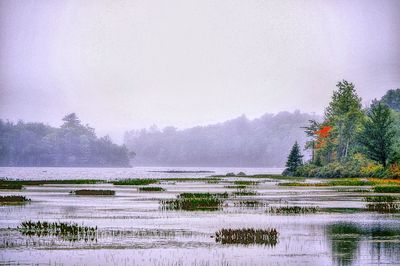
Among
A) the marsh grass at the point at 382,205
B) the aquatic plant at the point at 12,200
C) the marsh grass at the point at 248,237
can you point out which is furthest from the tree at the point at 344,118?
the marsh grass at the point at 248,237

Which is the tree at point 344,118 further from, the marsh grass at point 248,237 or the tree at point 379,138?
the marsh grass at point 248,237

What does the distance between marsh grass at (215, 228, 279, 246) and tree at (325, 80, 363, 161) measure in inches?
3682

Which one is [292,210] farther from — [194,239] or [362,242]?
[194,239]

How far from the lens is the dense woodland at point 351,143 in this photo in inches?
3969

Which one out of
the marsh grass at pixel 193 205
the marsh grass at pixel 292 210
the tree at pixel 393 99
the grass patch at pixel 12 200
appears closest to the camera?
the marsh grass at pixel 292 210

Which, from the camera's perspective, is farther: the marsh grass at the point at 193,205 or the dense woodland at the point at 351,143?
the dense woodland at the point at 351,143

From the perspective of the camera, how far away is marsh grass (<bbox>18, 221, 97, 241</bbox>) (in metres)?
32.8

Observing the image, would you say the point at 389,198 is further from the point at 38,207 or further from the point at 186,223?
the point at 38,207

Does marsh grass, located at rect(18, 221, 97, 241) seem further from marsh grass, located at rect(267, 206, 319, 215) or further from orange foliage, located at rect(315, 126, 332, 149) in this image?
orange foliage, located at rect(315, 126, 332, 149)

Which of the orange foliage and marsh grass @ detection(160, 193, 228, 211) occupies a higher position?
the orange foliage

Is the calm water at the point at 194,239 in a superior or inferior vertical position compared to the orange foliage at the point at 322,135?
inferior

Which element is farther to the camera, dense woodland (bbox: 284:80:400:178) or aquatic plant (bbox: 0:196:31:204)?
dense woodland (bbox: 284:80:400:178)

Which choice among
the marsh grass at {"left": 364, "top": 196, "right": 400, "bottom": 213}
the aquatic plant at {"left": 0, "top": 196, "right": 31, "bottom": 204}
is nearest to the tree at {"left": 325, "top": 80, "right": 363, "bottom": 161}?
the marsh grass at {"left": 364, "top": 196, "right": 400, "bottom": 213}

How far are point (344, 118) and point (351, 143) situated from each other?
22.2ft
